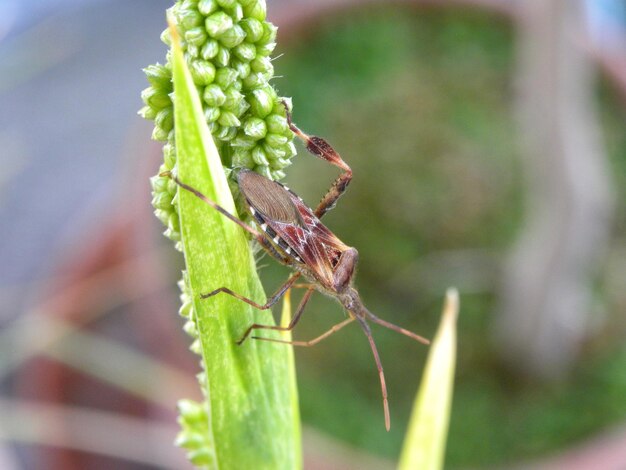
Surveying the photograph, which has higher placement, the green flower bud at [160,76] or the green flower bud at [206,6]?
the green flower bud at [206,6]

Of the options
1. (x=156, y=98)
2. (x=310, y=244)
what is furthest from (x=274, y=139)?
(x=310, y=244)

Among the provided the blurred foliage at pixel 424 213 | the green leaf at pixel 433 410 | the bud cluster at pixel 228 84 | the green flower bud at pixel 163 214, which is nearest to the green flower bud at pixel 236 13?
the bud cluster at pixel 228 84

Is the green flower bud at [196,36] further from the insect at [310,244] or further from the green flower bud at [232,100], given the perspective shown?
the insect at [310,244]

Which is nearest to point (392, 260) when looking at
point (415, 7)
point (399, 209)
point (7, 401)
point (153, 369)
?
point (399, 209)

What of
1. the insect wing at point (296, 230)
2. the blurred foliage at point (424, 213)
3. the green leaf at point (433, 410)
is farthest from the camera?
the blurred foliage at point (424, 213)

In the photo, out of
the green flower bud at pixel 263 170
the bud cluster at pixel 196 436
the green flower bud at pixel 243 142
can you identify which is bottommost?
the bud cluster at pixel 196 436

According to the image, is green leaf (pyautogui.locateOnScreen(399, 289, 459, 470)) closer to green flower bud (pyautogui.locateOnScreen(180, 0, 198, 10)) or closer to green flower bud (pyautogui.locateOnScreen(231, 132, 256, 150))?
green flower bud (pyautogui.locateOnScreen(231, 132, 256, 150))

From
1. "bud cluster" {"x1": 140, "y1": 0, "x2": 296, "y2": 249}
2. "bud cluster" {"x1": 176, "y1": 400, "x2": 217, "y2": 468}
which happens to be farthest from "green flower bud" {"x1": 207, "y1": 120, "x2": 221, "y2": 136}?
"bud cluster" {"x1": 176, "y1": 400, "x2": 217, "y2": 468}
